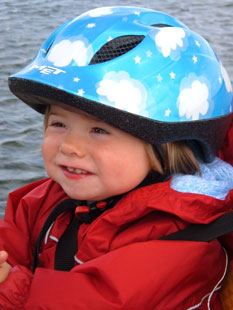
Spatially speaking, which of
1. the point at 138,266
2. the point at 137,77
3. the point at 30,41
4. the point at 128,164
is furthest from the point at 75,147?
the point at 30,41

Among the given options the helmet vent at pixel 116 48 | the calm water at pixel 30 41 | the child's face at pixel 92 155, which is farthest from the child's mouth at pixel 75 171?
the calm water at pixel 30 41

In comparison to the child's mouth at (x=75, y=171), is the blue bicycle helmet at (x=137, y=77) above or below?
above

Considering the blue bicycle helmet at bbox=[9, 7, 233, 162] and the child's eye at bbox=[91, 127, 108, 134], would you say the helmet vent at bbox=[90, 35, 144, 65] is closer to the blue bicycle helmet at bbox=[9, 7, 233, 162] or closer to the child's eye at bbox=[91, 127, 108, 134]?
the blue bicycle helmet at bbox=[9, 7, 233, 162]

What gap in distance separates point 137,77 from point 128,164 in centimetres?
35

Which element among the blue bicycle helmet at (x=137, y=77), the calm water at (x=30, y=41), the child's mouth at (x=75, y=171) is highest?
the blue bicycle helmet at (x=137, y=77)

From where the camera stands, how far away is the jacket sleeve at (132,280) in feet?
7.02

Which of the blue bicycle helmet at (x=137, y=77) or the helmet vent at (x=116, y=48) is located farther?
the helmet vent at (x=116, y=48)

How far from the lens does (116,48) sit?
93.0 inches

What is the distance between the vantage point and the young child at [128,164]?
2.19 meters

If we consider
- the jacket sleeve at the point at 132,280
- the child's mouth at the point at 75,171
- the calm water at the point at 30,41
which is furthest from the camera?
the calm water at the point at 30,41

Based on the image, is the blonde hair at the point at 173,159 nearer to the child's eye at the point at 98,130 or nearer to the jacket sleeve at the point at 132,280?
the child's eye at the point at 98,130

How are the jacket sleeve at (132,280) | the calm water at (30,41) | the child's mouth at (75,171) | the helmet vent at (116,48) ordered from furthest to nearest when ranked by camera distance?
the calm water at (30,41) < the child's mouth at (75,171) < the helmet vent at (116,48) < the jacket sleeve at (132,280)

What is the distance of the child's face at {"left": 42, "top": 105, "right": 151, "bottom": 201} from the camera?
236 cm

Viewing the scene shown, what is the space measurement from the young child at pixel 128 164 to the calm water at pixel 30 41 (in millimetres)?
1391
